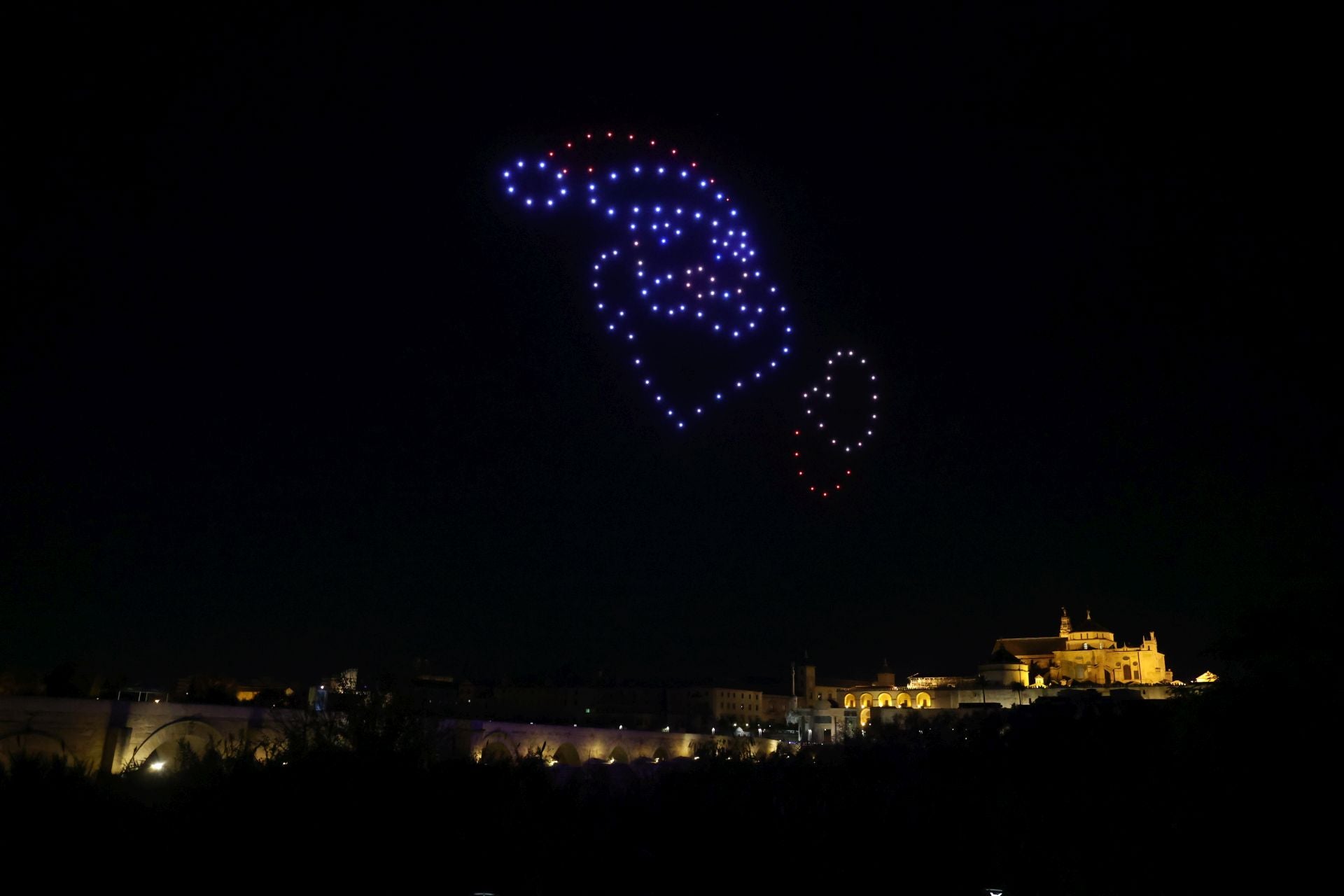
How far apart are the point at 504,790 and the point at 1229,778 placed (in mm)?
10367

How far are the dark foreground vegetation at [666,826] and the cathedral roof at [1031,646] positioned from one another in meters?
82.2

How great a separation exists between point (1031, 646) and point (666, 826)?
92079 millimetres

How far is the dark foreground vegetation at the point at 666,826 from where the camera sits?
9.85 meters

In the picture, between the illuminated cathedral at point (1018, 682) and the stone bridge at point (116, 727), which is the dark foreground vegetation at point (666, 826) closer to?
the stone bridge at point (116, 727)

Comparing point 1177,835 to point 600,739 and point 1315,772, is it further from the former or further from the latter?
point 600,739

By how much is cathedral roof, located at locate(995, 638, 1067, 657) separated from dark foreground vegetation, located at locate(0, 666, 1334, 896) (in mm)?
82250

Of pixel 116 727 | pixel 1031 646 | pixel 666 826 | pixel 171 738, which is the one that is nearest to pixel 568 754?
pixel 171 738

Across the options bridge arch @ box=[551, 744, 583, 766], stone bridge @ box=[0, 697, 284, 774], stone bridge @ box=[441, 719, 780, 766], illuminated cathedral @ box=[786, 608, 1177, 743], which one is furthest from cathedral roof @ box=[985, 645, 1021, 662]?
stone bridge @ box=[0, 697, 284, 774]

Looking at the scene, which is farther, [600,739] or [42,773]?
[600,739]

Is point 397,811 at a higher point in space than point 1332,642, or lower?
lower

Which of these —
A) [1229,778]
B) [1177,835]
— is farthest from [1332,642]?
[1177,835]

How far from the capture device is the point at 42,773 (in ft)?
42.7

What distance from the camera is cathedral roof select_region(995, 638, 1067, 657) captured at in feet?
307

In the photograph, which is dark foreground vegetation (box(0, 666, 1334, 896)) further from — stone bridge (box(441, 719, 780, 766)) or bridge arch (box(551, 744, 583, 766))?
bridge arch (box(551, 744, 583, 766))
